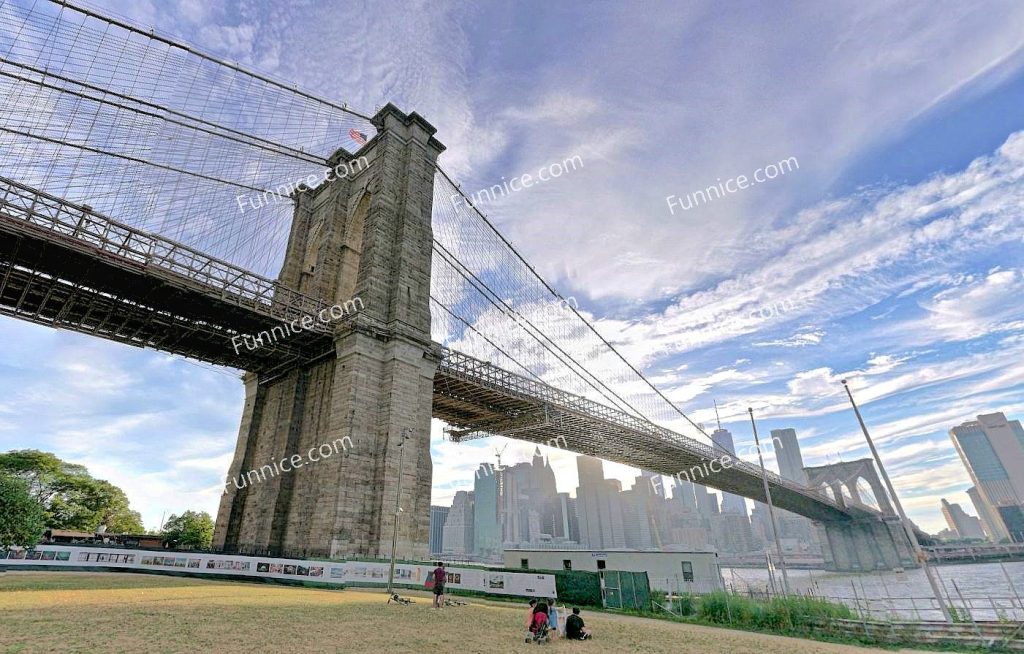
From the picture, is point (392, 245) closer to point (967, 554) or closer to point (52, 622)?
point (52, 622)

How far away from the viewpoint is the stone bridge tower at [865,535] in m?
88.1

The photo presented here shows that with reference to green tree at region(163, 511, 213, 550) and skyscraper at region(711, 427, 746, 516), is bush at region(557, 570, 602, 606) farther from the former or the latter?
skyscraper at region(711, 427, 746, 516)

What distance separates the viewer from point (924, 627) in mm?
16953

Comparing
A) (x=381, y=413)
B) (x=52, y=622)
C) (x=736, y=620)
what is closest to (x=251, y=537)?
(x=381, y=413)

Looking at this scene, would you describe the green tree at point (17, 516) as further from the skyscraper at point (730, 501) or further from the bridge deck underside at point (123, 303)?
the skyscraper at point (730, 501)

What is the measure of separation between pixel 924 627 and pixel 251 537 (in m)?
30.3

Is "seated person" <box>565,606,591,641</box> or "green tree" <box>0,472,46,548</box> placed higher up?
"green tree" <box>0,472,46,548</box>

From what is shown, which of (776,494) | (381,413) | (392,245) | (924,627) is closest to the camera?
(924,627)

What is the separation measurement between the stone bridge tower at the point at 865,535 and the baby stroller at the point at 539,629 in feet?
333

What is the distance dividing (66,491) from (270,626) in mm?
60362

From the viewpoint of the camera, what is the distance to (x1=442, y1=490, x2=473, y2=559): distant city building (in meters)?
153

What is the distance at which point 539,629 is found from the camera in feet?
36.5

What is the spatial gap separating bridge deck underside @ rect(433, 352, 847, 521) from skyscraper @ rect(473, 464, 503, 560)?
10437 centimetres

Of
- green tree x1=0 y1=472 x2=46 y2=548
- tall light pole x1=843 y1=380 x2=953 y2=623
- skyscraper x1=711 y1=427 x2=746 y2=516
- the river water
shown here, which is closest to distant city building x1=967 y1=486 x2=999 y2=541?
skyscraper x1=711 y1=427 x2=746 y2=516
